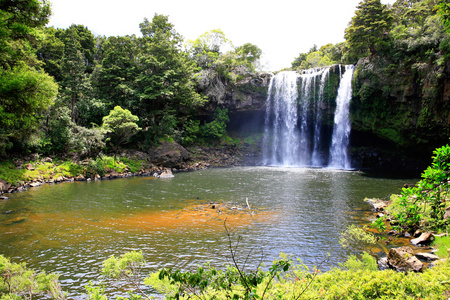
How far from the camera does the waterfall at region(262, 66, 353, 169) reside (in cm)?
3422

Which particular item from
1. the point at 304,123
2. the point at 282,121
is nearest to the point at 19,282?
the point at 304,123

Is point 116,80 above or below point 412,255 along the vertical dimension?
above

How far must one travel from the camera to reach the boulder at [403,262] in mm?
6547

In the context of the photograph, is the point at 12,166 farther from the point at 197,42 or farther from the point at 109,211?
the point at 197,42

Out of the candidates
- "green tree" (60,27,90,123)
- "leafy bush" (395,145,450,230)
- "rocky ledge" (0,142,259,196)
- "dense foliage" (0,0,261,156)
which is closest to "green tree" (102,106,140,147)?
"dense foliage" (0,0,261,156)

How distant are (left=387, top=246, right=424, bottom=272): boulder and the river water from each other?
130 centimetres

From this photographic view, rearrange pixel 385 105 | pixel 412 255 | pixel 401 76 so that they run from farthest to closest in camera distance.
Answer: pixel 385 105, pixel 401 76, pixel 412 255

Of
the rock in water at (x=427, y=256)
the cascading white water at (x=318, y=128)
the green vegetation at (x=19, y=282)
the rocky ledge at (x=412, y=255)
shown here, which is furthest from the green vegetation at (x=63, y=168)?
the cascading white water at (x=318, y=128)

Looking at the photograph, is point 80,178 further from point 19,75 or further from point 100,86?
point 19,75

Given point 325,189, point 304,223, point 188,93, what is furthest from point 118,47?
point 304,223

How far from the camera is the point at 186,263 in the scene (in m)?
7.52

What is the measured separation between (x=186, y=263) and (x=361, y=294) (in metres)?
4.96

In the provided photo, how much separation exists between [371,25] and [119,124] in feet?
102

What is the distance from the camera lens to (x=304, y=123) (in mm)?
39031
